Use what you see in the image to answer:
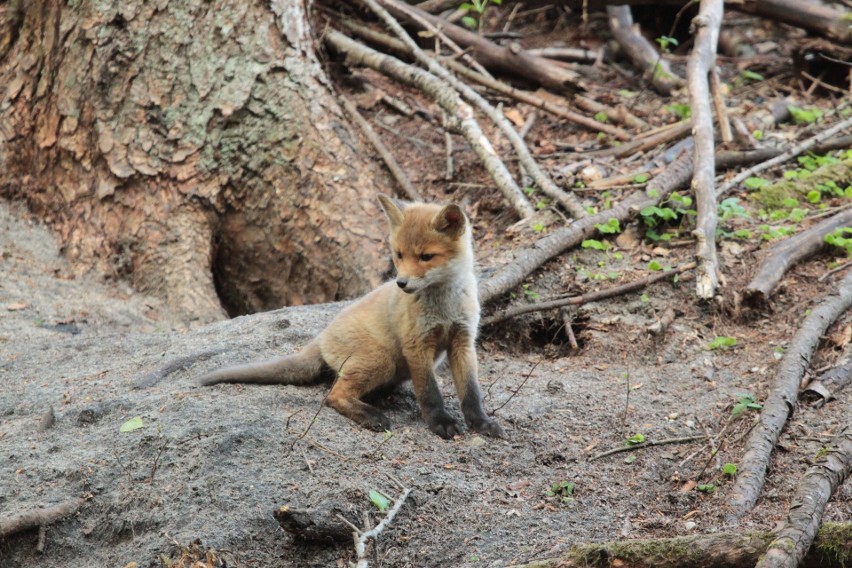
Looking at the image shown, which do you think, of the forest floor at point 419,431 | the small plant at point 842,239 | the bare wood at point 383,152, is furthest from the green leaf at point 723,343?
the bare wood at point 383,152

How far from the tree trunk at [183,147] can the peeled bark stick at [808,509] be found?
14.6ft

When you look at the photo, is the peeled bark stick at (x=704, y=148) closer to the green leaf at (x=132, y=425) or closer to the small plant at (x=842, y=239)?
the small plant at (x=842, y=239)

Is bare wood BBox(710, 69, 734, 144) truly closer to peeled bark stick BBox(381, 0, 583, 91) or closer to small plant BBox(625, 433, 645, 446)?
peeled bark stick BBox(381, 0, 583, 91)

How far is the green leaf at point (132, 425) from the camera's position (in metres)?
3.96

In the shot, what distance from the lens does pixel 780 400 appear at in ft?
14.2

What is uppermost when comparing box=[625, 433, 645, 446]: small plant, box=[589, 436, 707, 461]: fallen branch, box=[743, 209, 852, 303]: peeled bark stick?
box=[743, 209, 852, 303]: peeled bark stick

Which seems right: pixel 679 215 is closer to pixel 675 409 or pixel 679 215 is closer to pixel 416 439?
pixel 675 409

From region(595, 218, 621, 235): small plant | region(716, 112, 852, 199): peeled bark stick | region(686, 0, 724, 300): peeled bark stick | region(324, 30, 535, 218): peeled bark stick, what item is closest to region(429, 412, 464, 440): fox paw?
region(686, 0, 724, 300): peeled bark stick

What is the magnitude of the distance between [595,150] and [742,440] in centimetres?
438

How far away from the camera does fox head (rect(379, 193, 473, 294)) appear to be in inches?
181

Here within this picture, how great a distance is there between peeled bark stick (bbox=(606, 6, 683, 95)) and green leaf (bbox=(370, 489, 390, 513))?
261 inches

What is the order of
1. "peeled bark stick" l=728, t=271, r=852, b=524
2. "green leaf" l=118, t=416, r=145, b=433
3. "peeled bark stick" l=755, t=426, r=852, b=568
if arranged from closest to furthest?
"peeled bark stick" l=755, t=426, r=852, b=568
"peeled bark stick" l=728, t=271, r=852, b=524
"green leaf" l=118, t=416, r=145, b=433

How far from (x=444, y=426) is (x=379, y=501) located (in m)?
0.95

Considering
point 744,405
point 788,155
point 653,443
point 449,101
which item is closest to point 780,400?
point 744,405
